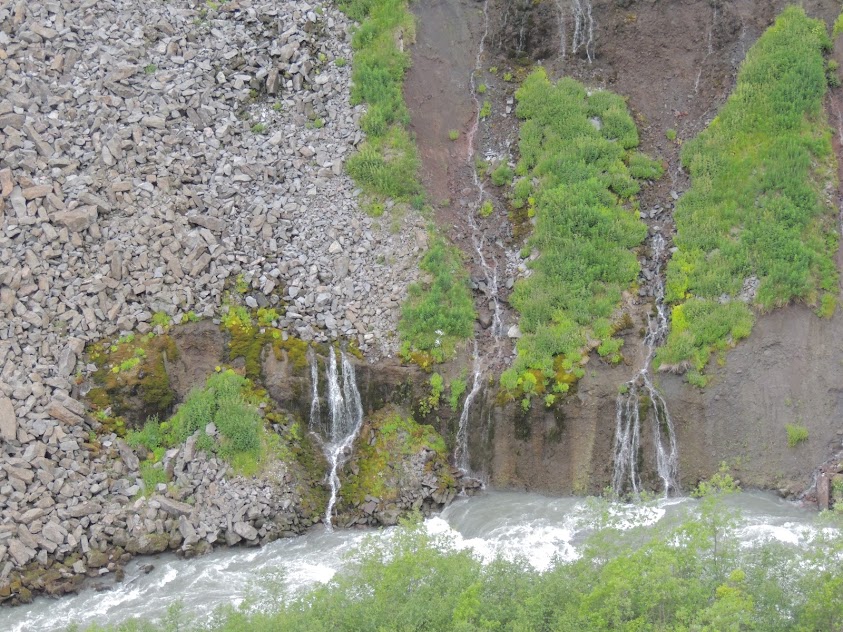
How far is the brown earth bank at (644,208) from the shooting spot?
28969 mm

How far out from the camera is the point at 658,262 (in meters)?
32.7

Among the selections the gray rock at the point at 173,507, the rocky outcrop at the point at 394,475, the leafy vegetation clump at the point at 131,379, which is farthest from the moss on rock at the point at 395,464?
the leafy vegetation clump at the point at 131,379

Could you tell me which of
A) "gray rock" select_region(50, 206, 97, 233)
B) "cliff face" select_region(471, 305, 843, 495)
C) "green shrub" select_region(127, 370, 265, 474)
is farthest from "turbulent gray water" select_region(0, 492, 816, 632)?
"gray rock" select_region(50, 206, 97, 233)

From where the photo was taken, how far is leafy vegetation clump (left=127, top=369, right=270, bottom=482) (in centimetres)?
2858

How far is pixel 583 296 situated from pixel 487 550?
9.08m

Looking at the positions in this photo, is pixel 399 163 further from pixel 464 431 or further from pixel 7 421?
pixel 7 421

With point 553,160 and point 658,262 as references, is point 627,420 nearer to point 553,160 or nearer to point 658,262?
point 658,262

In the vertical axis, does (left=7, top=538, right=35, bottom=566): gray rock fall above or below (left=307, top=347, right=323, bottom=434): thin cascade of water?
below

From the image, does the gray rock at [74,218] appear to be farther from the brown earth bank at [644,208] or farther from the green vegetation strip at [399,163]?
the brown earth bank at [644,208]

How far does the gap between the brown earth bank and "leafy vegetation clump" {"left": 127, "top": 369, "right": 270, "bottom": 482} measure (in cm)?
648

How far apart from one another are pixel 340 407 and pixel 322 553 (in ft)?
16.5

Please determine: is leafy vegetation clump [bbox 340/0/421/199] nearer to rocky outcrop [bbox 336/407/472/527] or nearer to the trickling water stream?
the trickling water stream

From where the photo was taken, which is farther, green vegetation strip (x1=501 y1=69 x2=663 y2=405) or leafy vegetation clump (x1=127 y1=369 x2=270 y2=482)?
green vegetation strip (x1=501 y1=69 x2=663 y2=405)

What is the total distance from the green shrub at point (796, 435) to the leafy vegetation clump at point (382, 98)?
13852 millimetres
